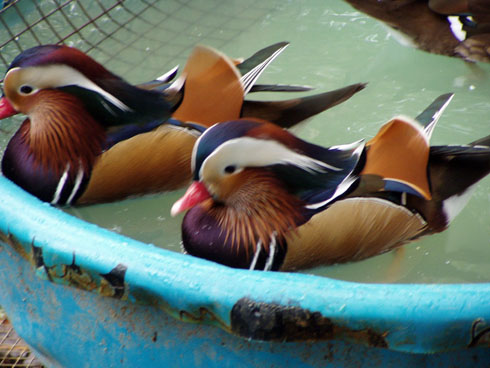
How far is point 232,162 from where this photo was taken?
146 centimetres

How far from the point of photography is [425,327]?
2.97 ft

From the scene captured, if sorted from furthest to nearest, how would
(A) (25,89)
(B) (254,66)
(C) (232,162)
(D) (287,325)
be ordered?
1. (B) (254,66)
2. (A) (25,89)
3. (C) (232,162)
4. (D) (287,325)

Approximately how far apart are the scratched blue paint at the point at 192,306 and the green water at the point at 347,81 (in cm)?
56

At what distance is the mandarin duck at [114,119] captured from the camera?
1.78 m

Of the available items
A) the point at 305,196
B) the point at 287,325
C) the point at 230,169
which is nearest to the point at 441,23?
the point at 305,196

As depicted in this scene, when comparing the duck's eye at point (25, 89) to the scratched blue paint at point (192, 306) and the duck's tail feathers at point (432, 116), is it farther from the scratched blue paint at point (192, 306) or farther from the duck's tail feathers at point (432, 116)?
the duck's tail feathers at point (432, 116)

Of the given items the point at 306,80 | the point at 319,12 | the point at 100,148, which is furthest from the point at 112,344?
the point at 319,12

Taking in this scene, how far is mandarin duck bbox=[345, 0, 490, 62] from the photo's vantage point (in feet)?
7.72

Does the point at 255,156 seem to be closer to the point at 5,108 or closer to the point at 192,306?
the point at 192,306

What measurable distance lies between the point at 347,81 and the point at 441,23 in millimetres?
346

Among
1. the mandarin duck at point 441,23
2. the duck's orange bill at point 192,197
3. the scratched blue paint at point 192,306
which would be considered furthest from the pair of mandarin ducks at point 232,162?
the mandarin duck at point 441,23

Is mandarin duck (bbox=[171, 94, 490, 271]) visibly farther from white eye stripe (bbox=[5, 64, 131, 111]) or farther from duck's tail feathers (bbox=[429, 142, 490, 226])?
white eye stripe (bbox=[5, 64, 131, 111])

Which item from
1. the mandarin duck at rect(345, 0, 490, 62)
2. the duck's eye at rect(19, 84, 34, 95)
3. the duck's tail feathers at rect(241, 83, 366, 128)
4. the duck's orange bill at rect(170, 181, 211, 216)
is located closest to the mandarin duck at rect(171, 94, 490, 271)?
the duck's orange bill at rect(170, 181, 211, 216)

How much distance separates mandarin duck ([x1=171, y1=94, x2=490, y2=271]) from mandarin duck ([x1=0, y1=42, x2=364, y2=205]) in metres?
0.31
